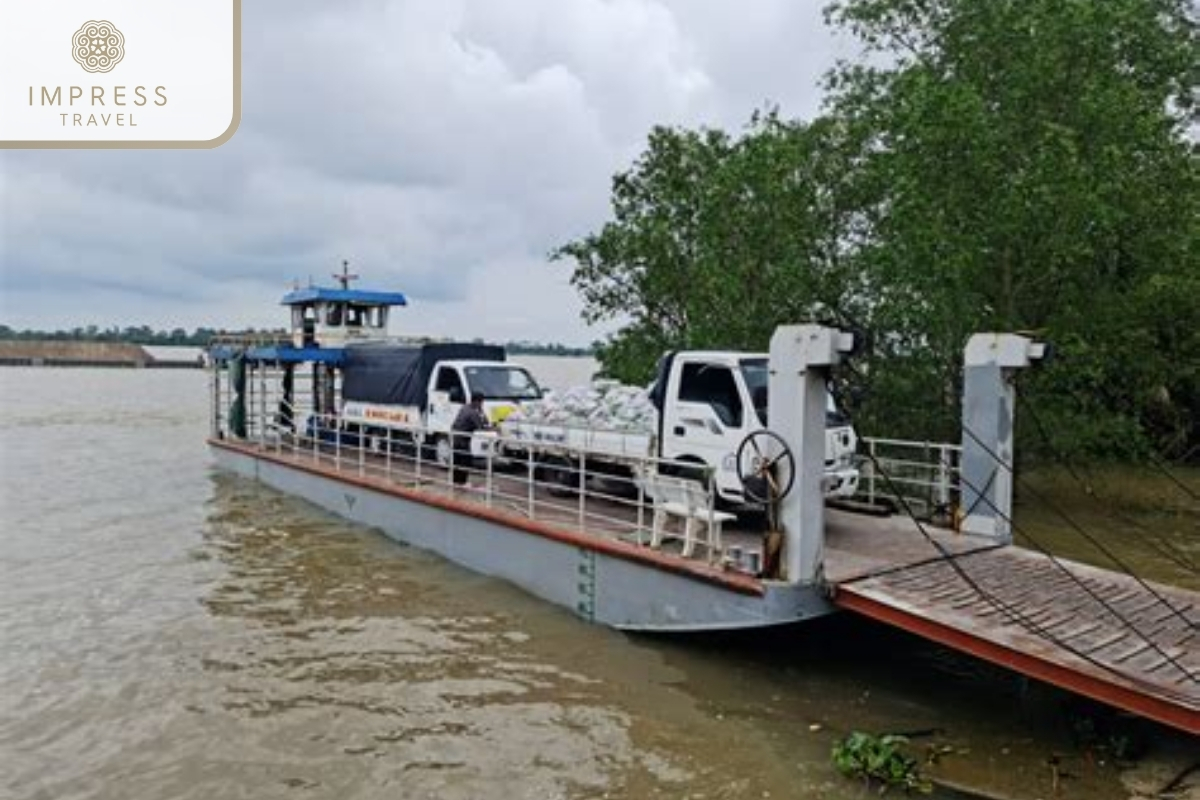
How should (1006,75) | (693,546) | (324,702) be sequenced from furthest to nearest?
(1006,75) < (693,546) < (324,702)

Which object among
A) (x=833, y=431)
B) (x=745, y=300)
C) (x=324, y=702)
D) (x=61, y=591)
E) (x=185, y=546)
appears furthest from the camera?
(x=745, y=300)

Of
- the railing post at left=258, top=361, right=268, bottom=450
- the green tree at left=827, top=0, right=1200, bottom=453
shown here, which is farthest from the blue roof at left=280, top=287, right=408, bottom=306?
the green tree at left=827, top=0, right=1200, bottom=453

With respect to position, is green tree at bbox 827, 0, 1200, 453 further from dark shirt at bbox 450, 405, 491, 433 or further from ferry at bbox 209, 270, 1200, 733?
dark shirt at bbox 450, 405, 491, 433

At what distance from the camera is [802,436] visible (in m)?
7.29

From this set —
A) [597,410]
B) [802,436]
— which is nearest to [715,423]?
[802,436]

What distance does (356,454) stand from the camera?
18.3 m

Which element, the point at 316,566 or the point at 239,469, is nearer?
the point at 316,566

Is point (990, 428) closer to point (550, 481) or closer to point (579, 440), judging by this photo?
point (579, 440)

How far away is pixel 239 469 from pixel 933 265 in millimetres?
14653

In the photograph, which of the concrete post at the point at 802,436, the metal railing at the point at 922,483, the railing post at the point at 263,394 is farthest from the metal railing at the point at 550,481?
the metal railing at the point at 922,483

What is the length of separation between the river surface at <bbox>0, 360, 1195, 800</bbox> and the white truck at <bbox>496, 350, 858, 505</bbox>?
169cm

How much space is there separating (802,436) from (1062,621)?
2326mm

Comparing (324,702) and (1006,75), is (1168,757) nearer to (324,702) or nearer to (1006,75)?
(324,702)

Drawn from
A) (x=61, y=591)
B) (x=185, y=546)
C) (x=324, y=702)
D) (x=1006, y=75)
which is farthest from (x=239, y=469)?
(x=1006, y=75)
